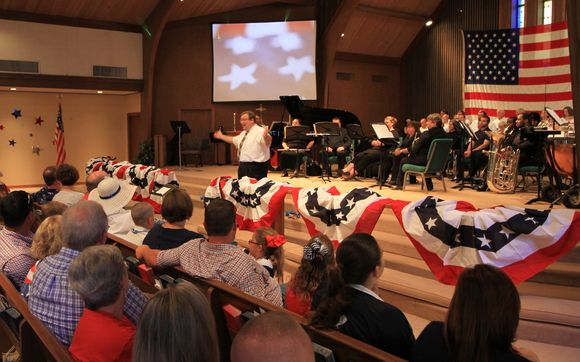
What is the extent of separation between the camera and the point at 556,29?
11.9m

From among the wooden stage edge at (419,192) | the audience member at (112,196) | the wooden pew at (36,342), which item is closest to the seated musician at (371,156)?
the wooden stage edge at (419,192)

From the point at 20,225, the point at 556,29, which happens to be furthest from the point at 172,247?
the point at 556,29

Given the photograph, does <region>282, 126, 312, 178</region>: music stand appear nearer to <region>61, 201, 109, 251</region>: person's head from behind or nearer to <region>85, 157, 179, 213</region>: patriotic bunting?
<region>85, 157, 179, 213</region>: patriotic bunting

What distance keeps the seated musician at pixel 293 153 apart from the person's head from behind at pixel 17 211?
6.89m

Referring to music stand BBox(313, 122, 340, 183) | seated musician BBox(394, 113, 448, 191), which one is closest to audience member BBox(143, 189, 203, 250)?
seated musician BBox(394, 113, 448, 191)

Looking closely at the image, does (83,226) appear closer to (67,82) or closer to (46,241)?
(46,241)

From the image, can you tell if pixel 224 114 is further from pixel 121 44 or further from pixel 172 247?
pixel 172 247

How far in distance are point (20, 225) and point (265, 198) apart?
242 cm

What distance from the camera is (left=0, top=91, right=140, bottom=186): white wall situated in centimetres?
1366

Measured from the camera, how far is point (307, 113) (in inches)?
466

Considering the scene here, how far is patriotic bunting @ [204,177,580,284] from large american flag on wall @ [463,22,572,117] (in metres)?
8.67

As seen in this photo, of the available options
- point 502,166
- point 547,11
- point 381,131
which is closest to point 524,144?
point 502,166

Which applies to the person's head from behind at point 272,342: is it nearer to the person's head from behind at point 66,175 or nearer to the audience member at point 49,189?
the person's head from behind at point 66,175

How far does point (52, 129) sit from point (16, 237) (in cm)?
1188
